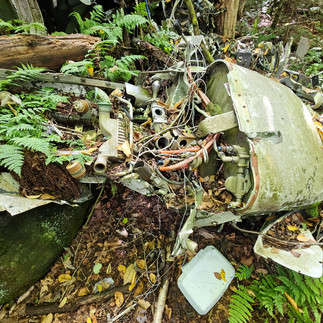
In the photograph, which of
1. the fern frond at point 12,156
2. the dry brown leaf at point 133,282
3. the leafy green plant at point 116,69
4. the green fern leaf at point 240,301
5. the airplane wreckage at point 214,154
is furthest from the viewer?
the leafy green plant at point 116,69

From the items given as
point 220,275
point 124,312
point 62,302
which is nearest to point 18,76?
point 62,302

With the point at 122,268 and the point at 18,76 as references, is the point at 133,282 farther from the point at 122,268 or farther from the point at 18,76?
the point at 18,76

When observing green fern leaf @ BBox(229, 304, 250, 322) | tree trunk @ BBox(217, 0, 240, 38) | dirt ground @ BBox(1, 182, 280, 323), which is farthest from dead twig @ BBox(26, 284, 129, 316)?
tree trunk @ BBox(217, 0, 240, 38)

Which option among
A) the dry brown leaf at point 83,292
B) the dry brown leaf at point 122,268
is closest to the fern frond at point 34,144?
the dry brown leaf at point 122,268

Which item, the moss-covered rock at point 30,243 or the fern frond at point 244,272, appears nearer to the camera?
the moss-covered rock at point 30,243

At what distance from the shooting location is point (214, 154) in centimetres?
228

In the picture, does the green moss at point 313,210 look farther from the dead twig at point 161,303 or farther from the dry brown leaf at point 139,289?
the dry brown leaf at point 139,289

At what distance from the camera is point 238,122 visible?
6.17ft

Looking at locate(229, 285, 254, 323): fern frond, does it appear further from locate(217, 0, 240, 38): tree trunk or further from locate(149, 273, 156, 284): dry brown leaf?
locate(217, 0, 240, 38): tree trunk

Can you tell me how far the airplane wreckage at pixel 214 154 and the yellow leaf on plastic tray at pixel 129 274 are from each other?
2.39 ft

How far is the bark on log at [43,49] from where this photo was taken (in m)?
2.52

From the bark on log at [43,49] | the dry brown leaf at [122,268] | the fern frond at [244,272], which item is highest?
the bark on log at [43,49]

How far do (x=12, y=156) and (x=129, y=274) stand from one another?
207 centimetres

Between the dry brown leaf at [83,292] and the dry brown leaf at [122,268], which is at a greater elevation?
the dry brown leaf at [122,268]
